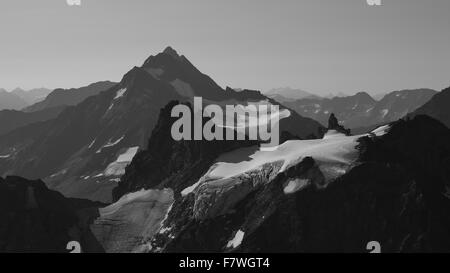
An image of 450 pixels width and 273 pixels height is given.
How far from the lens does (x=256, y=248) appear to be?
→ 122 metres

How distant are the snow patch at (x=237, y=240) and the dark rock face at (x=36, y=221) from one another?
3084 centimetres

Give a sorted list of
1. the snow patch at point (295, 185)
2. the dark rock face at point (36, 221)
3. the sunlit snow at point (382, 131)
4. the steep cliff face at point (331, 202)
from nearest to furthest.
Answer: the steep cliff face at point (331, 202) < the snow patch at point (295, 185) < the dark rock face at point (36, 221) < the sunlit snow at point (382, 131)

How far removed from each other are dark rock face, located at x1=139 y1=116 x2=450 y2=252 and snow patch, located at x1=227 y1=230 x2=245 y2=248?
2.61 feet

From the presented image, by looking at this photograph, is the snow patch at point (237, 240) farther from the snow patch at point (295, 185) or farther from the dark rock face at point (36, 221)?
the dark rock face at point (36, 221)

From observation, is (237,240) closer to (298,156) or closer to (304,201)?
(304,201)

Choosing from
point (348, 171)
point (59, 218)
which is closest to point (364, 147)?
point (348, 171)

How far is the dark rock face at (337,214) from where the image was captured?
121m

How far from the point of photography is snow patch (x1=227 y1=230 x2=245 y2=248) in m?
125

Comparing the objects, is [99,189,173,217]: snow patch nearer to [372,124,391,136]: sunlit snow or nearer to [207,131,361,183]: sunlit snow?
[207,131,361,183]: sunlit snow

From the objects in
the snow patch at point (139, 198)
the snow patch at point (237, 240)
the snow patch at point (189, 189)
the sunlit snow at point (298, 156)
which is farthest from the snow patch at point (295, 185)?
the snow patch at point (139, 198)

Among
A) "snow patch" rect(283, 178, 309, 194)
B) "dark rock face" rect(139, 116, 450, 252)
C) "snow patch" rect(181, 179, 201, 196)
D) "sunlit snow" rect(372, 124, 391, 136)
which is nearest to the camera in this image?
"dark rock face" rect(139, 116, 450, 252)

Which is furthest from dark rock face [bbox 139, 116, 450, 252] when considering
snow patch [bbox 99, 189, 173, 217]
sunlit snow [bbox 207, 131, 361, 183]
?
snow patch [bbox 99, 189, 173, 217]

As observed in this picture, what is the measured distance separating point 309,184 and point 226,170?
26145 millimetres

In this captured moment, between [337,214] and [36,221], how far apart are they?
6465 centimetres
